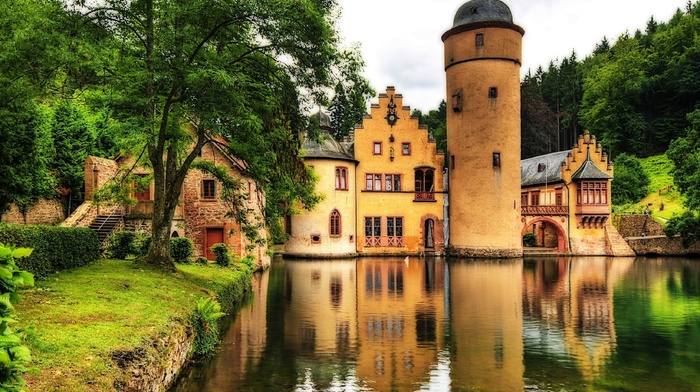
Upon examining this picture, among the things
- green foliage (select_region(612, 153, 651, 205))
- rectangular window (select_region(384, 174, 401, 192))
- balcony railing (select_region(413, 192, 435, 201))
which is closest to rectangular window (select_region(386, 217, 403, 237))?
balcony railing (select_region(413, 192, 435, 201))

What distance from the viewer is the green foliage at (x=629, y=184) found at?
2202 inches

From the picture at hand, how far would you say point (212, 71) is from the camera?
1320 cm

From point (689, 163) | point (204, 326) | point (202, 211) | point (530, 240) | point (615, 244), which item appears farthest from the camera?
point (530, 240)

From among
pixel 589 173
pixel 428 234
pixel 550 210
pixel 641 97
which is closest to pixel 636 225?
pixel 589 173

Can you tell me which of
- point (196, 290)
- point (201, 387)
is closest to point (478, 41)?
point (196, 290)

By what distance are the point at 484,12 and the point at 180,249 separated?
2978cm

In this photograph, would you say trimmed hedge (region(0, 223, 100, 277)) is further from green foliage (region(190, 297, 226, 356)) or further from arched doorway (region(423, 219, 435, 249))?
arched doorway (region(423, 219, 435, 249))

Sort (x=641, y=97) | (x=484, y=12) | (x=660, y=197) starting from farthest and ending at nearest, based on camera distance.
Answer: (x=641, y=97), (x=660, y=197), (x=484, y=12)

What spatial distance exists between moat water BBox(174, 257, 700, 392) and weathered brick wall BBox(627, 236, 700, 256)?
1758 cm

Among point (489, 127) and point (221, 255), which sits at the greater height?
point (489, 127)

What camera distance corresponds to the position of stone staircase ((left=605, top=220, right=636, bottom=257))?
1708 inches

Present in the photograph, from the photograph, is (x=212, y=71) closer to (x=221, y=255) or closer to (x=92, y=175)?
(x=221, y=255)

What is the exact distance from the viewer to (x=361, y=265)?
35.5 m

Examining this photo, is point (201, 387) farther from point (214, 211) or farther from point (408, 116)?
point (408, 116)
